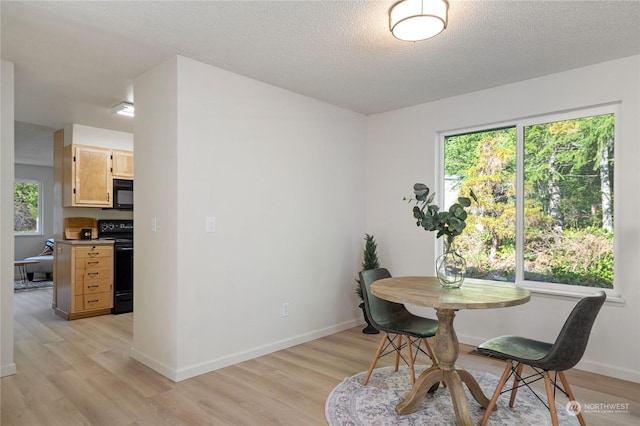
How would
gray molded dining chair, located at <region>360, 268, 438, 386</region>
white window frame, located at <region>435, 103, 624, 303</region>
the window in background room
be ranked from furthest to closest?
the window in background room
white window frame, located at <region>435, 103, 624, 303</region>
gray molded dining chair, located at <region>360, 268, 438, 386</region>

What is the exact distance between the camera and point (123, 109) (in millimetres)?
4148

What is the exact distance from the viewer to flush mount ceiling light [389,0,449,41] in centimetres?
212

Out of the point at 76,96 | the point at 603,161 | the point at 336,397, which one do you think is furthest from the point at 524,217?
the point at 76,96

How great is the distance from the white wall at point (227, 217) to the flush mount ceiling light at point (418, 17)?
1.60 meters

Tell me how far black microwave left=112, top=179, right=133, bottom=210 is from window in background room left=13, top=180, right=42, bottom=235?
4.77 meters

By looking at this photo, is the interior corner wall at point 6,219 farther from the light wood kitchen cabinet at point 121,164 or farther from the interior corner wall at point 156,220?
the light wood kitchen cabinet at point 121,164

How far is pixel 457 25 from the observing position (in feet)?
8.02

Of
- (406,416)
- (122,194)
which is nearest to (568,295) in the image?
(406,416)

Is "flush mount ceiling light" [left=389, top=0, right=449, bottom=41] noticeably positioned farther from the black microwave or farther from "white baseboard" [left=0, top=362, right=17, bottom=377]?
the black microwave

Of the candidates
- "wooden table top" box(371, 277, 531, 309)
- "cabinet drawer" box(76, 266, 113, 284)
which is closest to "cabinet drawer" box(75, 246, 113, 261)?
"cabinet drawer" box(76, 266, 113, 284)

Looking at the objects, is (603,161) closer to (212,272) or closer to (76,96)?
(212,272)

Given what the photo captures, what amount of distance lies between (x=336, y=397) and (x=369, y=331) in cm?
162

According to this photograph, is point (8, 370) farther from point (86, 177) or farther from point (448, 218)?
point (448, 218)

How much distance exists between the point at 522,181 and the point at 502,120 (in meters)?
0.61
